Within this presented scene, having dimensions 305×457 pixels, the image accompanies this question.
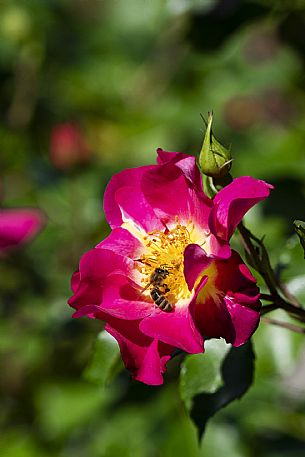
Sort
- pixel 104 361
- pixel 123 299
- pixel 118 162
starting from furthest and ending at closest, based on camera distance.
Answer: pixel 118 162 < pixel 104 361 < pixel 123 299

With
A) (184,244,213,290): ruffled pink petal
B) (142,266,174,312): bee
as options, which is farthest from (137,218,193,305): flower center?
(184,244,213,290): ruffled pink petal

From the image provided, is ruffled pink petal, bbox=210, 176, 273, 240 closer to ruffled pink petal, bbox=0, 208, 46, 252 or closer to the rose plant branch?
the rose plant branch

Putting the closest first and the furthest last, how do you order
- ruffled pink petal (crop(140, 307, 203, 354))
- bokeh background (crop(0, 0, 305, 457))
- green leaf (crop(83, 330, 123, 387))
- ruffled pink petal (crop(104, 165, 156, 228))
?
1. ruffled pink petal (crop(140, 307, 203, 354))
2. ruffled pink petal (crop(104, 165, 156, 228))
3. green leaf (crop(83, 330, 123, 387))
4. bokeh background (crop(0, 0, 305, 457))

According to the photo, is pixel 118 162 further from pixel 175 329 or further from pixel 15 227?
pixel 175 329

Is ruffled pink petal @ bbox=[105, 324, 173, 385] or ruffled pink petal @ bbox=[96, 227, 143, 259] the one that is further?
ruffled pink petal @ bbox=[96, 227, 143, 259]

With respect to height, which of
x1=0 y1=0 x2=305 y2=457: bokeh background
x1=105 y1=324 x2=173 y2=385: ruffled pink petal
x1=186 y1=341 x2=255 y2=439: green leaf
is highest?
x1=105 y1=324 x2=173 y2=385: ruffled pink petal

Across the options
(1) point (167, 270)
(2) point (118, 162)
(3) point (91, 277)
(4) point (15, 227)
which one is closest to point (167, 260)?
(1) point (167, 270)

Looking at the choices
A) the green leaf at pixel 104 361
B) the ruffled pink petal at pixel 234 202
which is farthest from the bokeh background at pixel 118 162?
the ruffled pink petal at pixel 234 202

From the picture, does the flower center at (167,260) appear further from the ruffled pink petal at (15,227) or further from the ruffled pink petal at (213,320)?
the ruffled pink petal at (15,227)
